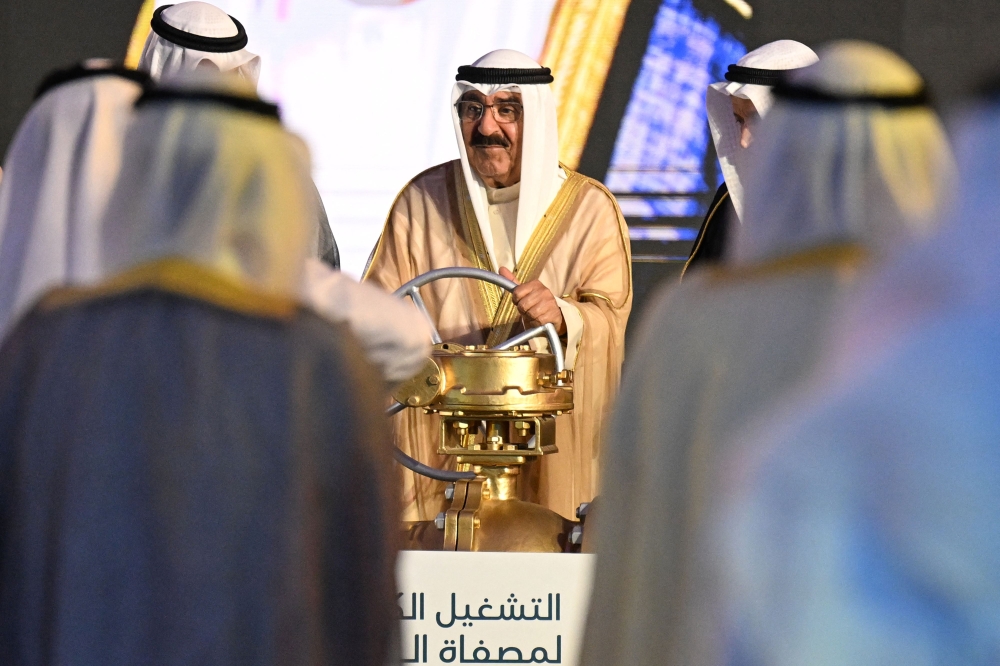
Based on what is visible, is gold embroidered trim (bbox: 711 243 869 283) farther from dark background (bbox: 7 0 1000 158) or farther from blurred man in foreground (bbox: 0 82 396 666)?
dark background (bbox: 7 0 1000 158)

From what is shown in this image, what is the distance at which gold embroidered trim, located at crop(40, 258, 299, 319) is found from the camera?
1.66 m

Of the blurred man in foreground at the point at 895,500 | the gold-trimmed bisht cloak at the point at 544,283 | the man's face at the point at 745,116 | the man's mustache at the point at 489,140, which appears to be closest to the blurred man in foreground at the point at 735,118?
Answer: the man's face at the point at 745,116

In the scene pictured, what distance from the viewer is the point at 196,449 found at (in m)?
1.65

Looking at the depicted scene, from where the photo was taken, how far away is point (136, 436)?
1662 millimetres

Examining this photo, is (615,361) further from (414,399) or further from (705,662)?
(705,662)

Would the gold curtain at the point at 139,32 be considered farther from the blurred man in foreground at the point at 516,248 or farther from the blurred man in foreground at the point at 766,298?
the blurred man in foreground at the point at 766,298

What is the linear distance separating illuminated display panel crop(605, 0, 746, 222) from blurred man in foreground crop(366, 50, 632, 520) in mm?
1462

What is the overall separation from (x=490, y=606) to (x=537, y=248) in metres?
1.53

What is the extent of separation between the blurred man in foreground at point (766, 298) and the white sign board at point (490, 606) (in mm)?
966

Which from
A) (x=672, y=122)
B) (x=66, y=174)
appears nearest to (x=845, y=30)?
(x=672, y=122)

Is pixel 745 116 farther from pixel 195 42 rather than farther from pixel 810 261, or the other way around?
pixel 810 261

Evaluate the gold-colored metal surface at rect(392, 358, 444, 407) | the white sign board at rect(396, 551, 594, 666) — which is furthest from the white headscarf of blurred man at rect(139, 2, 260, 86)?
the white sign board at rect(396, 551, 594, 666)

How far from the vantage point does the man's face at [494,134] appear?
4.14 m

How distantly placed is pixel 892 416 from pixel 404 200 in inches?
143
